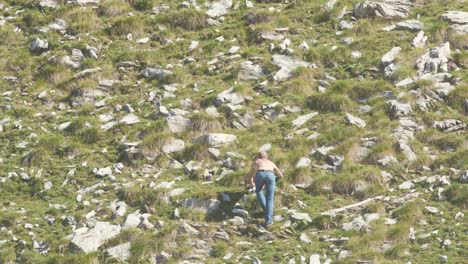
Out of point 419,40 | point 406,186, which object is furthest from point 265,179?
point 419,40

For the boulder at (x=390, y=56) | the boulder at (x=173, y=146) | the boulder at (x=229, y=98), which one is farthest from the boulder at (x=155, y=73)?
the boulder at (x=390, y=56)

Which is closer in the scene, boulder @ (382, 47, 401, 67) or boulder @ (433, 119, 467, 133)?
boulder @ (433, 119, 467, 133)

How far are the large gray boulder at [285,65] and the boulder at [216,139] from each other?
144 inches

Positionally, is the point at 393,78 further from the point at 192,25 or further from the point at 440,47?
the point at 192,25

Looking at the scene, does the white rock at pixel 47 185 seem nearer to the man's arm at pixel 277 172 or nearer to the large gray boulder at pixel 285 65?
the man's arm at pixel 277 172

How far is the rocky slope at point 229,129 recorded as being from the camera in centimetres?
1762

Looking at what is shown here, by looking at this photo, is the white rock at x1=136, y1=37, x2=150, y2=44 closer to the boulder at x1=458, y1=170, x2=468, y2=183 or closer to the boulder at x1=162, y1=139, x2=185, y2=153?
the boulder at x1=162, y1=139, x2=185, y2=153

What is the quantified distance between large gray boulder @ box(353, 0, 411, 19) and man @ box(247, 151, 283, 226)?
10.8 metres

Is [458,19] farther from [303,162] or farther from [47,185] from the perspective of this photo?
[47,185]

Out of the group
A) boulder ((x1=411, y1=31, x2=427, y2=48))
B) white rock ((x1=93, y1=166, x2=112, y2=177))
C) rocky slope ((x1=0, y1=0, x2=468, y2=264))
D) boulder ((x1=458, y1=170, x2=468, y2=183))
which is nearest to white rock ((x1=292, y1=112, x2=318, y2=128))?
rocky slope ((x1=0, y1=0, x2=468, y2=264))

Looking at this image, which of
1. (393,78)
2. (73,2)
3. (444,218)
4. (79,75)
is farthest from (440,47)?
(73,2)

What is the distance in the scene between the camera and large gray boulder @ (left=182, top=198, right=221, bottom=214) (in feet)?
62.2

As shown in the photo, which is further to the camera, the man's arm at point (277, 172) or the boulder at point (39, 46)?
→ the boulder at point (39, 46)

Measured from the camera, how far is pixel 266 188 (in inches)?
733
